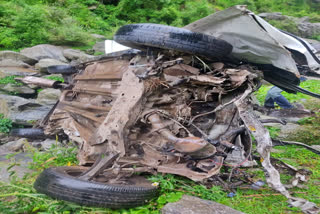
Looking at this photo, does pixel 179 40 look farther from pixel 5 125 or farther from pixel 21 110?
pixel 21 110

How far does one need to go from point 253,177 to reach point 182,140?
1228 millimetres

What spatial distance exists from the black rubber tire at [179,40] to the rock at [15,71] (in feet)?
21.7

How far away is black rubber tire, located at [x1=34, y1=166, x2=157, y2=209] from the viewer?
2.36 meters

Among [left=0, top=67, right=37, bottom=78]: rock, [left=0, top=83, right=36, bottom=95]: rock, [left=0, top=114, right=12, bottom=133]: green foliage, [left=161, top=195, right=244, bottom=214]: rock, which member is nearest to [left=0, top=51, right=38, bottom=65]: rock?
[left=0, top=67, right=37, bottom=78]: rock

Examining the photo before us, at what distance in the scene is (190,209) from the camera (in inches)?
94.3

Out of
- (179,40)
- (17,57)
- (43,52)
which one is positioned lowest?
(17,57)

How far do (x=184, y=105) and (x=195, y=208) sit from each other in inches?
53.1

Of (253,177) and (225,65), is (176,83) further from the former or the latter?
(253,177)

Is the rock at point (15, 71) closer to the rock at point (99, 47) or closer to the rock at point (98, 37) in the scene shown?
the rock at point (99, 47)

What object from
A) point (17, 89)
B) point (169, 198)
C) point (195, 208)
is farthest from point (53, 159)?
point (17, 89)

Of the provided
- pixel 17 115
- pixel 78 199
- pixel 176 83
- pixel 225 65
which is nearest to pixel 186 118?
pixel 176 83

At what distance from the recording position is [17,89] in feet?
25.9

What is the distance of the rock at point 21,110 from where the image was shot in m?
6.12

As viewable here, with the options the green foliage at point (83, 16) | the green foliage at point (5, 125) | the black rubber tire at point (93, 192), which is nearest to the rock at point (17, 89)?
the green foliage at point (5, 125)
